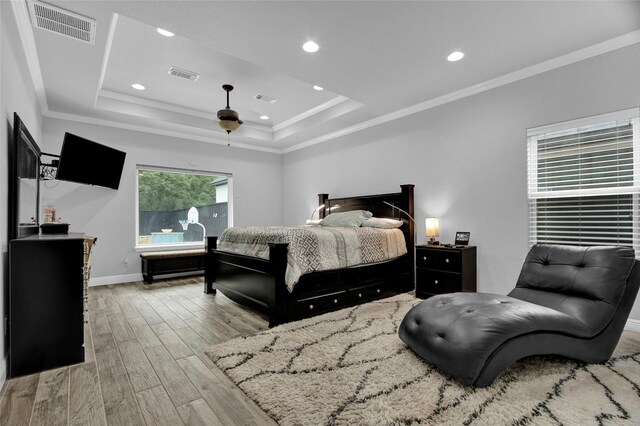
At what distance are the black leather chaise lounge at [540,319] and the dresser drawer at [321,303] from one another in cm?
107

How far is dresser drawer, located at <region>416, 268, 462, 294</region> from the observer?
369 cm

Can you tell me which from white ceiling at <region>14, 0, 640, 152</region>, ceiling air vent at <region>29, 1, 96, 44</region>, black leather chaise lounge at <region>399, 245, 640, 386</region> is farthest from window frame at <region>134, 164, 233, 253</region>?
black leather chaise lounge at <region>399, 245, 640, 386</region>

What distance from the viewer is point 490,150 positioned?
385 centimetres

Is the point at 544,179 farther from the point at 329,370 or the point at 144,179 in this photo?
the point at 144,179

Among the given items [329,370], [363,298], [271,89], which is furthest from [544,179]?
[271,89]

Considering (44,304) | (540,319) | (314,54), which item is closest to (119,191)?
(44,304)

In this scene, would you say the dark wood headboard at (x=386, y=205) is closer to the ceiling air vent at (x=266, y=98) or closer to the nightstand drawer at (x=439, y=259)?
the nightstand drawer at (x=439, y=259)

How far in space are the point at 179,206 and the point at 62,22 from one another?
12.3 ft

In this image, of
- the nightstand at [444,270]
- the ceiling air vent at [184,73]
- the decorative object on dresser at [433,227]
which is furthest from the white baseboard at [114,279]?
the decorative object on dresser at [433,227]

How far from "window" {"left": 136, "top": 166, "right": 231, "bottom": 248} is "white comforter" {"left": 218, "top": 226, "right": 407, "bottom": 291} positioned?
218 centimetres

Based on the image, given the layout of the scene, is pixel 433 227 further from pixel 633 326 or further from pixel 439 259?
pixel 633 326

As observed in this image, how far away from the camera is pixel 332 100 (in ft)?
16.5

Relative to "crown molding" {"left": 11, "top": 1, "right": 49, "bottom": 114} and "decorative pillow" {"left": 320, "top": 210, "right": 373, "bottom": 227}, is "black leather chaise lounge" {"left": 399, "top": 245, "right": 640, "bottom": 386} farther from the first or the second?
"crown molding" {"left": 11, "top": 1, "right": 49, "bottom": 114}

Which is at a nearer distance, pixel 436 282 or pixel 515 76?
pixel 515 76
